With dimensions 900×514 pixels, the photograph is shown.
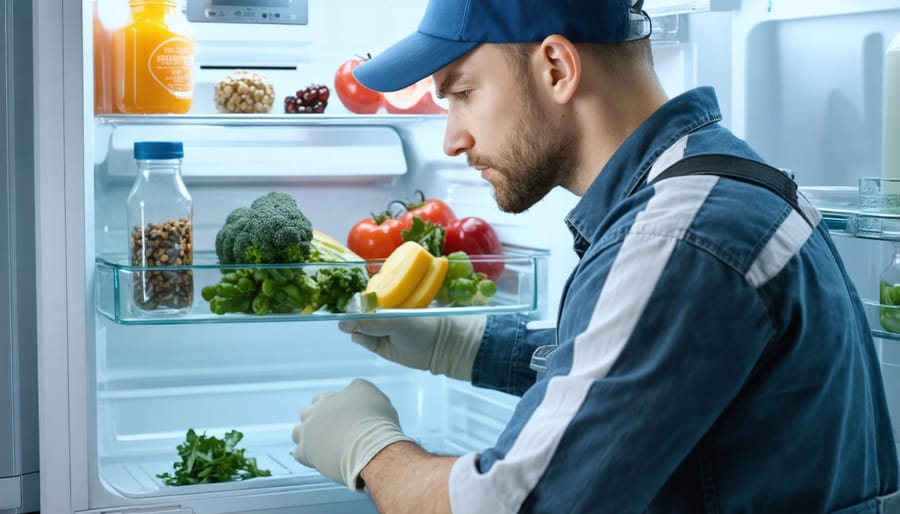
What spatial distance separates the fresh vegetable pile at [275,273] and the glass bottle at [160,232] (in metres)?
0.05

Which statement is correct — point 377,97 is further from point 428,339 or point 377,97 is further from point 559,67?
point 559,67

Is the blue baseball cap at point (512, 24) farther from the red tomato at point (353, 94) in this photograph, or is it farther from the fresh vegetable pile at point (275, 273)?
the red tomato at point (353, 94)

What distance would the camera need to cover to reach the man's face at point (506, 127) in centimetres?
115

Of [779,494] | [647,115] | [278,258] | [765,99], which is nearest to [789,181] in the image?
[647,115]

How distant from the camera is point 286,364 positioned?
6.84 feet

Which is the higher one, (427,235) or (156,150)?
(156,150)

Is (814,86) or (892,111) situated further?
(814,86)

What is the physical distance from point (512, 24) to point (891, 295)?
536 millimetres

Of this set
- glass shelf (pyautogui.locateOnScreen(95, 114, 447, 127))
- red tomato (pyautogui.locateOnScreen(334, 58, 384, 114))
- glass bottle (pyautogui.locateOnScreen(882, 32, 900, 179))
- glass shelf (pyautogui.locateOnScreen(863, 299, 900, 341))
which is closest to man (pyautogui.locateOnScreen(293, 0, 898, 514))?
glass shelf (pyautogui.locateOnScreen(863, 299, 900, 341))

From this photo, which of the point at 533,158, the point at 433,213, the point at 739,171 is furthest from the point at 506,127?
the point at 433,213

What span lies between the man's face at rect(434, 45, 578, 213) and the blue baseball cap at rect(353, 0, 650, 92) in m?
0.02

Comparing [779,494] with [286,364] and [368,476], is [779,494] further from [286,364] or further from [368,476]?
[286,364]

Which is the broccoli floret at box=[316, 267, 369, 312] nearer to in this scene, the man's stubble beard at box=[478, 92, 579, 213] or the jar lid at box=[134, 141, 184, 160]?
the jar lid at box=[134, 141, 184, 160]

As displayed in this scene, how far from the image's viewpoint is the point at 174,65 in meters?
1.71
